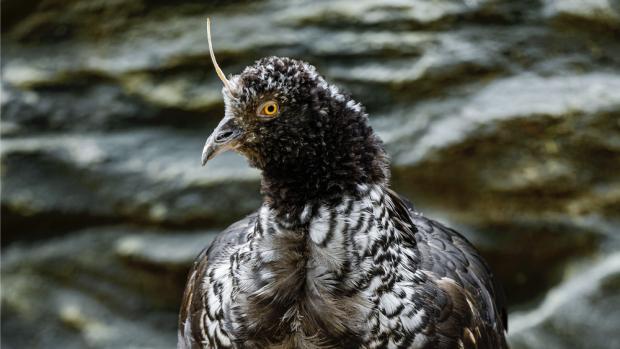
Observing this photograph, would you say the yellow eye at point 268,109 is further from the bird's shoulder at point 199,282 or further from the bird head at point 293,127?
the bird's shoulder at point 199,282

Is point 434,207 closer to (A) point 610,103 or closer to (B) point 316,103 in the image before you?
(A) point 610,103

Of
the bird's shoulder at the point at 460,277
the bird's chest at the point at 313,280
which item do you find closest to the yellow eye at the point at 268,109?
the bird's chest at the point at 313,280

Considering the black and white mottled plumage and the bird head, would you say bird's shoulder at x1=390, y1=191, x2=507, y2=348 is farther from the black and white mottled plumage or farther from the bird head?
the bird head

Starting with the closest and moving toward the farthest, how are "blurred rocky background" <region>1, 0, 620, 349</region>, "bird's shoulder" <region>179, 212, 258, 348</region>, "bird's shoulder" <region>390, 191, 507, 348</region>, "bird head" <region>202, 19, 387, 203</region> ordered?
"bird head" <region>202, 19, 387, 203</region> < "bird's shoulder" <region>390, 191, 507, 348</region> < "bird's shoulder" <region>179, 212, 258, 348</region> < "blurred rocky background" <region>1, 0, 620, 349</region>

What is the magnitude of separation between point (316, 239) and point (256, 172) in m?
1.90

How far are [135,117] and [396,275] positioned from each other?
2383 mm

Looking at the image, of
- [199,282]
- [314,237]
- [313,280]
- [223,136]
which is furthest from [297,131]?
[199,282]

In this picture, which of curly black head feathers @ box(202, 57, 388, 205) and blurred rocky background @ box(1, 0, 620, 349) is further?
blurred rocky background @ box(1, 0, 620, 349)

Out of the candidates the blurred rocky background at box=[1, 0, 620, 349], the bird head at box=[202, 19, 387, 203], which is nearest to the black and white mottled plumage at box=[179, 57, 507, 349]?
the bird head at box=[202, 19, 387, 203]

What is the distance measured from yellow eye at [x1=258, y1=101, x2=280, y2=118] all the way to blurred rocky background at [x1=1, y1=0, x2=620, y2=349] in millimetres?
1906

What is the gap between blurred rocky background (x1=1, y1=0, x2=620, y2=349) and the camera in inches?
159

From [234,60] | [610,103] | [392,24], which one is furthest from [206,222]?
[610,103]

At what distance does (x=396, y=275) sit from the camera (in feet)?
7.92

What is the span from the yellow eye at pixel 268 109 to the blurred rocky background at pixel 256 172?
6.25 feet
